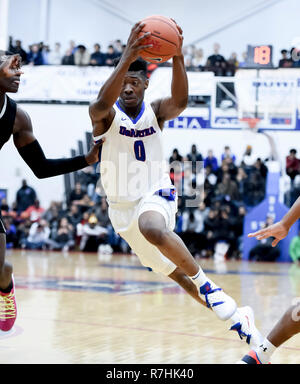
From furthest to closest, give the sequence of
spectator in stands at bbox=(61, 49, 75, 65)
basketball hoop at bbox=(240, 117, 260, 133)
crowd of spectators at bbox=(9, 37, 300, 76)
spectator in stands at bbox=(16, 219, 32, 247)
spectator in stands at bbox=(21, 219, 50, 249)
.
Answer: spectator in stands at bbox=(61, 49, 75, 65) < spectator in stands at bbox=(16, 219, 32, 247) < spectator in stands at bbox=(21, 219, 50, 249) < crowd of spectators at bbox=(9, 37, 300, 76) < basketball hoop at bbox=(240, 117, 260, 133)

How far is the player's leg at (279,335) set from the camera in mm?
4148

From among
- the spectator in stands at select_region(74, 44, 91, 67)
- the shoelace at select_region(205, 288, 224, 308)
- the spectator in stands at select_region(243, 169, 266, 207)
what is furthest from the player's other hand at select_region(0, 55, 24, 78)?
the spectator in stands at select_region(74, 44, 91, 67)

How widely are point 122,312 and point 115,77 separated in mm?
3947

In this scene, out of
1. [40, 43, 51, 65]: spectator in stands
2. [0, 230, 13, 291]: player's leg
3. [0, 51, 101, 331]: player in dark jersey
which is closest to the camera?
[0, 51, 101, 331]: player in dark jersey

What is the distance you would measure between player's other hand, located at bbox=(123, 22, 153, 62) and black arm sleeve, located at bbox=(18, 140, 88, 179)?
1.07 metres

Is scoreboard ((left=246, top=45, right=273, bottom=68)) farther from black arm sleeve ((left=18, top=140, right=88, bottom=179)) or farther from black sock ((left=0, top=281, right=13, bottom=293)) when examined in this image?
black sock ((left=0, top=281, right=13, bottom=293))

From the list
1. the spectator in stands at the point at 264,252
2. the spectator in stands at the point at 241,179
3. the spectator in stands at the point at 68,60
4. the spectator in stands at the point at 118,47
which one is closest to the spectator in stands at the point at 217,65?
the spectator in stands at the point at 241,179

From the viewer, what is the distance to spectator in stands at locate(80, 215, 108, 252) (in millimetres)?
18047

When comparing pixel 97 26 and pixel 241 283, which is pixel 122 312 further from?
pixel 97 26

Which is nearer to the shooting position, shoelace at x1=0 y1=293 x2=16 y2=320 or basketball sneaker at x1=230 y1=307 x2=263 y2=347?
basketball sneaker at x1=230 y1=307 x2=263 y2=347

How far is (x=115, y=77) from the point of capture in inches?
189

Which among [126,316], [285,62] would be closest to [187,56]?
[285,62]

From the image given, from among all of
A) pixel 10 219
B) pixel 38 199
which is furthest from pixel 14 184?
pixel 10 219

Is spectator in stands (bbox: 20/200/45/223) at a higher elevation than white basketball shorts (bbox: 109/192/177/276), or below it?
below
